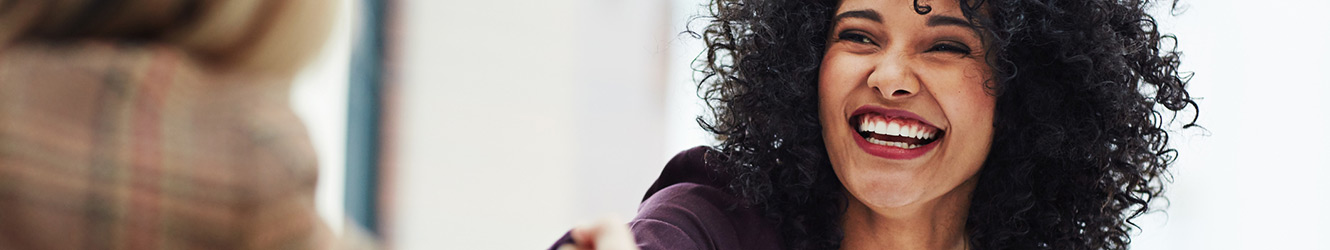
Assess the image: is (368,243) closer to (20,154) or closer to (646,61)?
(20,154)

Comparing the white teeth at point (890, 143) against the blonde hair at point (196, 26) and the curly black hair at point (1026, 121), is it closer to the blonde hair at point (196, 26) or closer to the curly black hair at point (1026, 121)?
the curly black hair at point (1026, 121)

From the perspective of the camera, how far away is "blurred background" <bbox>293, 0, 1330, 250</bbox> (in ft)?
9.18

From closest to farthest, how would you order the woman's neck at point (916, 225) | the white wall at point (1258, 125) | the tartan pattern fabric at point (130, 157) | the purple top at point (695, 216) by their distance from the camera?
the tartan pattern fabric at point (130, 157)
the purple top at point (695, 216)
the woman's neck at point (916, 225)
the white wall at point (1258, 125)

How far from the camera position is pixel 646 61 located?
387cm

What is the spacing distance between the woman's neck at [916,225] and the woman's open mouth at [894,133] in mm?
151

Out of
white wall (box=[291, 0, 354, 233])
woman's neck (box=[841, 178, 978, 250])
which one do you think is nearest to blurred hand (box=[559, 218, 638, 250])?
woman's neck (box=[841, 178, 978, 250])

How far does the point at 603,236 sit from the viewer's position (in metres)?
1.24

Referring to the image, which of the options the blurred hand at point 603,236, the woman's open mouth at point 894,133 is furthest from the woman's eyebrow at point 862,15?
the blurred hand at point 603,236

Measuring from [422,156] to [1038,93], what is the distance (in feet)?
5.52

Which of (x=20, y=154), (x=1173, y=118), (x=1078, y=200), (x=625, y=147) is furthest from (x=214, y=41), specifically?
(x=625, y=147)

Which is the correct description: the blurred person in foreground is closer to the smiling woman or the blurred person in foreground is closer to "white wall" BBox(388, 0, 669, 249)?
the smiling woman

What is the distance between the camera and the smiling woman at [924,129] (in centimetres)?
165

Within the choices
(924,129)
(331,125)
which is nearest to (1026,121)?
(924,129)

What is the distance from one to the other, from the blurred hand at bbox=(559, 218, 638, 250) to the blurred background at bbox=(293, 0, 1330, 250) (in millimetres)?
1456
